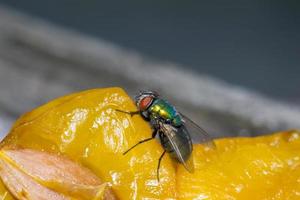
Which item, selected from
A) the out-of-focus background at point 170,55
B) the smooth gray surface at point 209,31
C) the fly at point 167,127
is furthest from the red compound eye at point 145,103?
the smooth gray surface at point 209,31

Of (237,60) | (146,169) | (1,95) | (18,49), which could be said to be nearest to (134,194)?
(146,169)

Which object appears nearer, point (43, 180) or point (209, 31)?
point (43, 180)

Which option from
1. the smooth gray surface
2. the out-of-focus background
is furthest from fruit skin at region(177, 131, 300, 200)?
the smooth gray surface

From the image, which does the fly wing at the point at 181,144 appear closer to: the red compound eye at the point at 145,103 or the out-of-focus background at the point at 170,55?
the red compound eye at the point at 145,103

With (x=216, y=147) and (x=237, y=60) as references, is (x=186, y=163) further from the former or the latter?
(x=237, y=60)

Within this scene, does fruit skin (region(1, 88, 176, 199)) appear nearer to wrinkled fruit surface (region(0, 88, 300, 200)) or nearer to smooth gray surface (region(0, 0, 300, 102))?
wrinkled fruit surface (region(0, 88, 300, 200))

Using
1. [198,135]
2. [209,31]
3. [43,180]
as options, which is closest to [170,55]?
[209,31]

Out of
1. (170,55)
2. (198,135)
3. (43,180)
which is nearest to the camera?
(43,180)

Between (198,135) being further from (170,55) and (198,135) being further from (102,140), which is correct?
(170,55)
